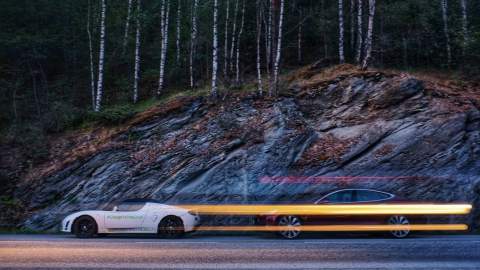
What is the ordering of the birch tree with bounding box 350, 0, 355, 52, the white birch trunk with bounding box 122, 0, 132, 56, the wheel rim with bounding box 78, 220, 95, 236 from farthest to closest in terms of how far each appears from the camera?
the white birch trunk with bounding box 122, 0, 132, 56, the birch tree with bounding box 350, 0, 355, 52, the wheel rim with bounding box 78, 220, 95, 236

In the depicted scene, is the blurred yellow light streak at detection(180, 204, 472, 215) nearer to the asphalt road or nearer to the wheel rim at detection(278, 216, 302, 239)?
the wheel rim at detection(278, 216, 302, 239)

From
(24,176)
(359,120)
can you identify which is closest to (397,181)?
(359,120)

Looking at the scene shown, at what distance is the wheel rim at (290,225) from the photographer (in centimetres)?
1520

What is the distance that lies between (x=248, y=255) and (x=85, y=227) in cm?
733

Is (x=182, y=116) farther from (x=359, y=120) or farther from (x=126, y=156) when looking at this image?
(x=359, y=120)

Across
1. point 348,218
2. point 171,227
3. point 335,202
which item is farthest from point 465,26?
point 171,227

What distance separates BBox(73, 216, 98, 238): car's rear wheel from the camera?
1650 centimetres

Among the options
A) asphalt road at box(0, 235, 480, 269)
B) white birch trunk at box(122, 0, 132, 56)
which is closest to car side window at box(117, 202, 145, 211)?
asphalt road at box(0, 235, 480, 269)

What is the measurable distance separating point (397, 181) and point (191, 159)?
7.39 metres

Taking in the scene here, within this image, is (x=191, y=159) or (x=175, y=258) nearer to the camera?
(x=175, y=258)

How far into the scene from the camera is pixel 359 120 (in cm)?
2081

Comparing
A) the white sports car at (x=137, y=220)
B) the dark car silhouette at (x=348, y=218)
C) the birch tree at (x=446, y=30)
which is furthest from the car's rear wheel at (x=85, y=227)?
the birch tree at (x=446, y=30)

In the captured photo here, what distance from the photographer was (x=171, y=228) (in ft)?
53.2

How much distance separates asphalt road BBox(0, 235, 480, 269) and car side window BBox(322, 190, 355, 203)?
1.85m
